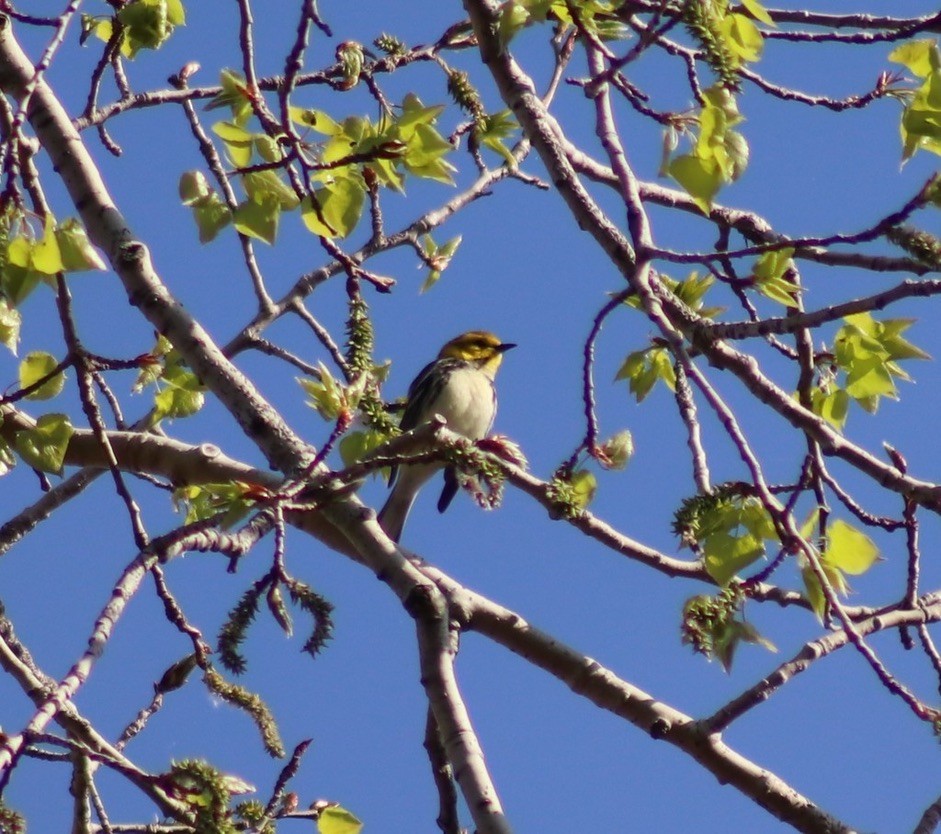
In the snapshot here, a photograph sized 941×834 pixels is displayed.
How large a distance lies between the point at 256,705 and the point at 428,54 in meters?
2.21

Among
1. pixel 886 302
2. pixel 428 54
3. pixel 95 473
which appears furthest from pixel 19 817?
pixel 428 54

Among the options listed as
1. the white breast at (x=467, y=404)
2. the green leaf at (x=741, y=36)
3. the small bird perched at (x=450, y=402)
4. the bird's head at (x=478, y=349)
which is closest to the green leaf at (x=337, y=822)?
the green leaf at (x=741, y=36)

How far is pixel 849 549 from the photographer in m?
2.56

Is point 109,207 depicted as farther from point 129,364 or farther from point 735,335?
point 735,335

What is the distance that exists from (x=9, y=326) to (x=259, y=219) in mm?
550

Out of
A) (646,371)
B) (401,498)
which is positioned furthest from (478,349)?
(646,371)

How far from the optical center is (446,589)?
9.88ft

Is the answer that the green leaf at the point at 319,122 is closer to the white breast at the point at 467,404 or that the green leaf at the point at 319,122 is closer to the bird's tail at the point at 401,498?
the bird's tail at the point at 401,498

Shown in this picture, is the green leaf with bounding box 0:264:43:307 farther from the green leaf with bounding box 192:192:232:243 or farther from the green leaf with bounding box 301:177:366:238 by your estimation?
the green leaf with bounding box 192:192:232:243

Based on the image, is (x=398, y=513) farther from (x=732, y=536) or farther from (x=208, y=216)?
(x=732, y=536)

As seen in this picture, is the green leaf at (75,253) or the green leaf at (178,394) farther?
the green leaf at (178,394)

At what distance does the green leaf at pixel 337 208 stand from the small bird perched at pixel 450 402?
354 cm

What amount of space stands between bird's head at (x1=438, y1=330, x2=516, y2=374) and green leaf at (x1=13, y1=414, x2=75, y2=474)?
479 centimetres

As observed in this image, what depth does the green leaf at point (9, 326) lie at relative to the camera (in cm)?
280
